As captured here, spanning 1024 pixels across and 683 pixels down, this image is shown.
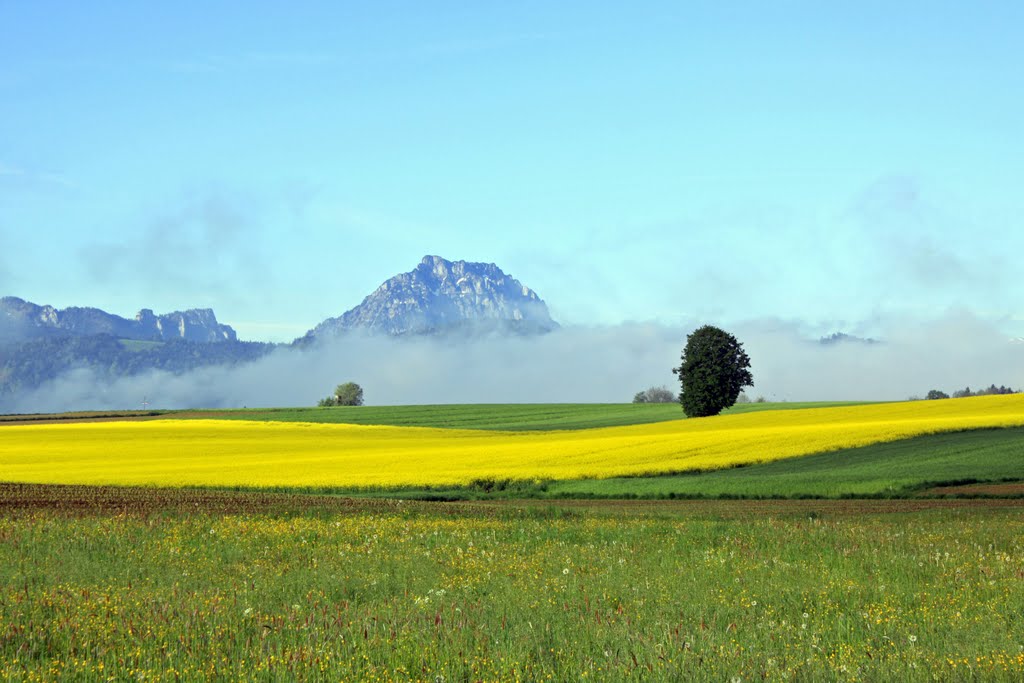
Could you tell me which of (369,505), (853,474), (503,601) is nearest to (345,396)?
(853,474)

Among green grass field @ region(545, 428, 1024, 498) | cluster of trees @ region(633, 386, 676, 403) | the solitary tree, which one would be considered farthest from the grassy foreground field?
cluster of trees @ region(633, 386, 676, 403)

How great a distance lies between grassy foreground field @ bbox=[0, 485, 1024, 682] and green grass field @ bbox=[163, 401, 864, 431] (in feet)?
268

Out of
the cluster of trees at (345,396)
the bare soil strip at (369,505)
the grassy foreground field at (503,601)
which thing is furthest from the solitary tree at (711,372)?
the cluster of trees at (345,396)

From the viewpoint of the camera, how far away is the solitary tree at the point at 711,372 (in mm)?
98500

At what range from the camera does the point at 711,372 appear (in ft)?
322

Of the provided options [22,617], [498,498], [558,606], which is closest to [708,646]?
[558,606]

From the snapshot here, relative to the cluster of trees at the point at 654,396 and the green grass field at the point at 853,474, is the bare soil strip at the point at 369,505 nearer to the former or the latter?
the green grass field at the point at 853,474

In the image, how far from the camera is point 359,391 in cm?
19300

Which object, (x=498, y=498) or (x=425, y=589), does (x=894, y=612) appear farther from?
(x=498, y=498)

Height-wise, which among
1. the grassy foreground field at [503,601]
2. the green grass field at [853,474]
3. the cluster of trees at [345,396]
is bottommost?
the green grass field at [853,474]

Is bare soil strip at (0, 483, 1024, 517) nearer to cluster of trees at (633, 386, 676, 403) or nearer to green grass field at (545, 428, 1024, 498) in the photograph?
green grass field at (545, 428, 1024, 498)

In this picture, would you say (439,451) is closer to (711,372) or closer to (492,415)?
(711,372)

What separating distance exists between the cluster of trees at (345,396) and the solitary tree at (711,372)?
A: 100381 millimetres

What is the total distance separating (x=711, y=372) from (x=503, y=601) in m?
88.2
